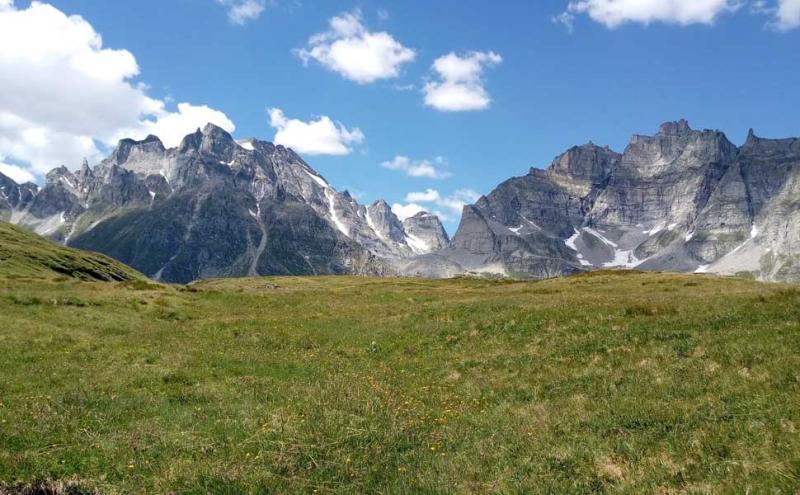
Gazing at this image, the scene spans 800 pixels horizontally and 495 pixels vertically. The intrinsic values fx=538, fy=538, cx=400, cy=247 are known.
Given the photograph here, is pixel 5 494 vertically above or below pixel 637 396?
below

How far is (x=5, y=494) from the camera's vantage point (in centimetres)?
1195

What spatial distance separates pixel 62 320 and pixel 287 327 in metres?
13.6

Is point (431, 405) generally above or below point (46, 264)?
below

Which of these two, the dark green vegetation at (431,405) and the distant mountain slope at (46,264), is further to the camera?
the distant mountain slope at (46,264)

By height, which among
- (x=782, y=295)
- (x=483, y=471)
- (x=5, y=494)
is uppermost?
(x=782, y=295)

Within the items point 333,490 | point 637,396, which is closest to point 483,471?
point 333,490

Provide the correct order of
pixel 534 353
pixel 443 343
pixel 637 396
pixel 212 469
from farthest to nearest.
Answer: pixel 443 343 → pixel 534 353 → pixel 637 396 → pixel 212 469

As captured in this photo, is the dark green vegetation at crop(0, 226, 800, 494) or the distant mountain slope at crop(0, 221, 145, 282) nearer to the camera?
the dark green vegetation at crop(0, 226, 800, 494)

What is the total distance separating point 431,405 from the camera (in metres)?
18.8

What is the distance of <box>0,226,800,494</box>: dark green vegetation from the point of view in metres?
12.0

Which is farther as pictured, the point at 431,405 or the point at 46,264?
the point at 46,264

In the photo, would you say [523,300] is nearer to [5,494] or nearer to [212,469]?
[212,469]

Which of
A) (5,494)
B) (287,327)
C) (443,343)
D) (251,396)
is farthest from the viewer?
(287,327)

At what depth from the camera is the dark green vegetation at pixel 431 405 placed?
11992mm
